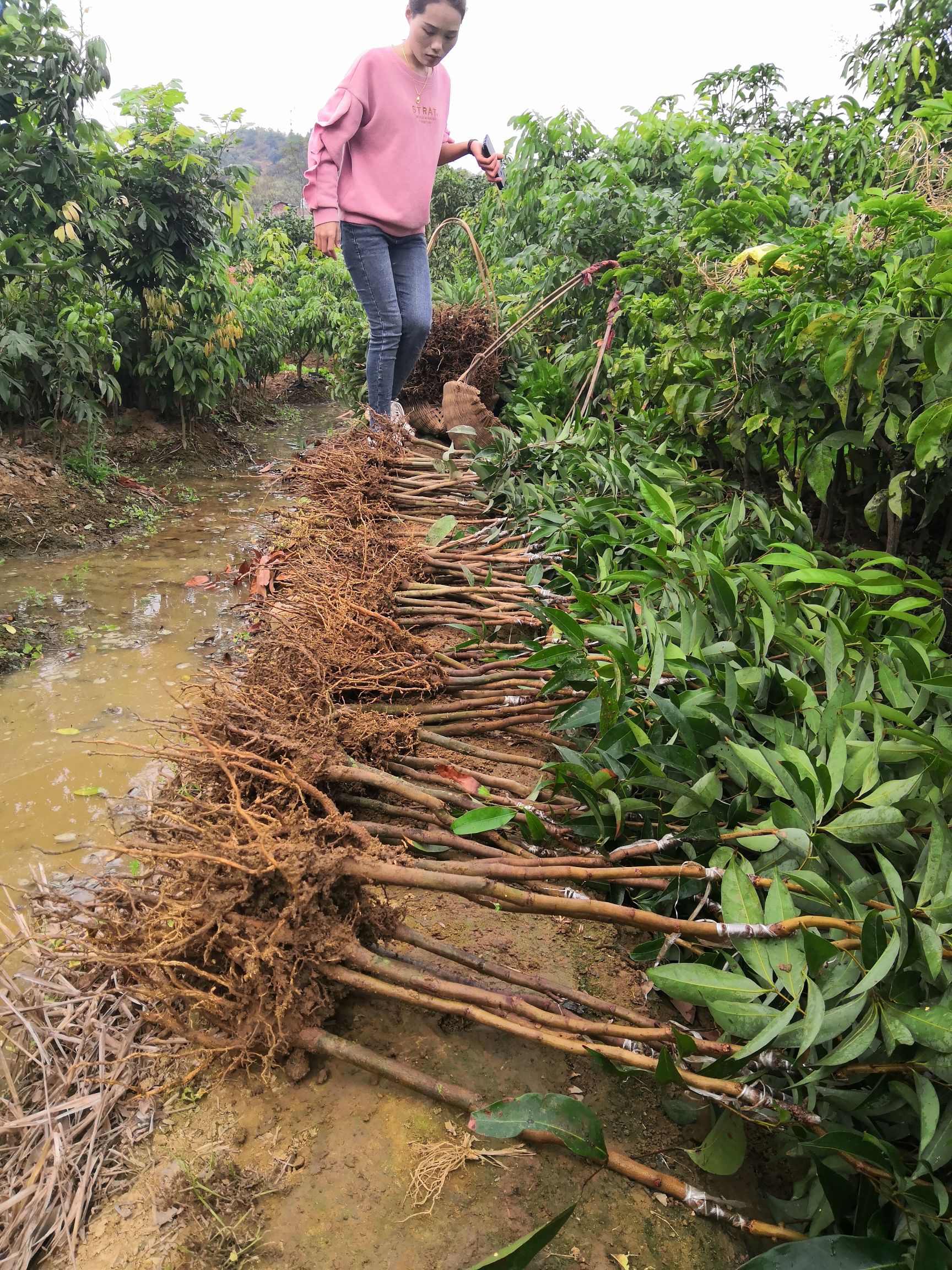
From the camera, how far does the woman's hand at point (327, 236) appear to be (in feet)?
11.0

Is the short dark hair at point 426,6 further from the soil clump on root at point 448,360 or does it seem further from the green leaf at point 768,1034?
the green leaf at point 768,1034

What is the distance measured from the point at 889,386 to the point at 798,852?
55.2 inches

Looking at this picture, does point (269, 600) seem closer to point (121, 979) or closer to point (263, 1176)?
point (121, 979)

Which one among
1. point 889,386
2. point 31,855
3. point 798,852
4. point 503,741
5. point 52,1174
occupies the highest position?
point 889,386

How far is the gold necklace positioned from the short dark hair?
0.17 meters

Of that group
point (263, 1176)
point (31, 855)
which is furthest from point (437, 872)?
point (31, 855)

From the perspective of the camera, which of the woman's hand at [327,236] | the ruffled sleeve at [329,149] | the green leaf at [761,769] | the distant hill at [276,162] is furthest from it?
the distant hill at [276,162]

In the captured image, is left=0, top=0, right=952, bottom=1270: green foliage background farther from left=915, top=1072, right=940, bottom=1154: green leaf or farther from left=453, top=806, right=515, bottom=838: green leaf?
left=453, top=806, right=515, bottom=838: green leaf

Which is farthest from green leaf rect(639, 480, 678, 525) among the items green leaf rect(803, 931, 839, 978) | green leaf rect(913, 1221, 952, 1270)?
green leaf rect(913, 1221, 952, 1270)

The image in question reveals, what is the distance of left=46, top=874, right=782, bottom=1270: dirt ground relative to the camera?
94 centimetres

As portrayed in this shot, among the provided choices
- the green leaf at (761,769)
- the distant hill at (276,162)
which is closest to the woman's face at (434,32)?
the green leaf at (761,769)

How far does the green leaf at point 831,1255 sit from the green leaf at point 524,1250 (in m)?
0.23

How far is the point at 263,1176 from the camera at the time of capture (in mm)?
1005

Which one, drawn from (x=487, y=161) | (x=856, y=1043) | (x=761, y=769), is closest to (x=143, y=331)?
(x=487, y=161)
